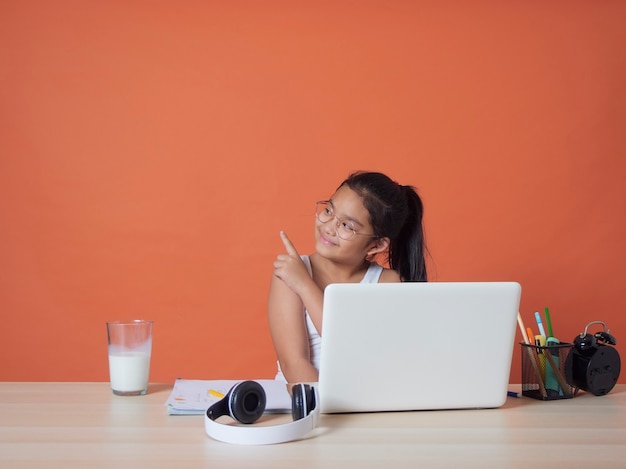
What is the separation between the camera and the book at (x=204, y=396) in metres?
1.37

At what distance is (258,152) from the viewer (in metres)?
3.44

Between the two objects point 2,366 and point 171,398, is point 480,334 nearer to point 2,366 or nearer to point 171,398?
point 171,398

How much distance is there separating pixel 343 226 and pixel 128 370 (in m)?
0.82

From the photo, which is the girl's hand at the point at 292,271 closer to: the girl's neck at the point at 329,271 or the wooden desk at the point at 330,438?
the girl's neck at the point at 329,271

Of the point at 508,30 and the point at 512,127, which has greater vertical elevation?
the point at 508,30

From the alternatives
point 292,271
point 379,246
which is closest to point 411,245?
point 379,246

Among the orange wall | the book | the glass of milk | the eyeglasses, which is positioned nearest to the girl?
the eyeglasses

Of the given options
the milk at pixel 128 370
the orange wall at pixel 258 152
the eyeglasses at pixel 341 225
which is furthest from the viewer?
the orange wall at pixel 258 152

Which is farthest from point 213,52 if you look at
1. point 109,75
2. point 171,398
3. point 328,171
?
point 171,398

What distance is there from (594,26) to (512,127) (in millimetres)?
608

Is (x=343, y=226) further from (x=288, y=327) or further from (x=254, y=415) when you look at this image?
(x=254, y=415)

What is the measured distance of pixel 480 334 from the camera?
1.40m

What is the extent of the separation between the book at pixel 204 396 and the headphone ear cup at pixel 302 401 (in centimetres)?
12

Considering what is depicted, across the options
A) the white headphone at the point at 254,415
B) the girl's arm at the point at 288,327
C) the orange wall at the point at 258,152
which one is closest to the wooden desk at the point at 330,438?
the white headphone at the point at 254,415
